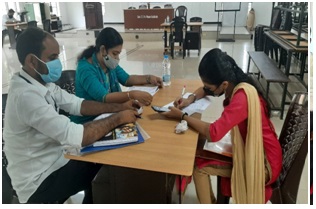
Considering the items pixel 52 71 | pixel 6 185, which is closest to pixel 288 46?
pixel 52 71

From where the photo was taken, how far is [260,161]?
123 centimetres

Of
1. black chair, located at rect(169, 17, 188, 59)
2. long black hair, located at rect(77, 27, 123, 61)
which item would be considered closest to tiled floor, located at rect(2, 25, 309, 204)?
black chair, located at rect(169, 17, 188, 59)

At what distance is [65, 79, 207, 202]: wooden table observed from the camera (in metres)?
1.01

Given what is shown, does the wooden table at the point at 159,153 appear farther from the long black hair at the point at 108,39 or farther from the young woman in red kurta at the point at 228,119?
the long black hair at the point at 108,39

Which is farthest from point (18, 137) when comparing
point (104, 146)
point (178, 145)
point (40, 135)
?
point (178, 145)

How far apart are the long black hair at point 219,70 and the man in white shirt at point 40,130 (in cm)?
43

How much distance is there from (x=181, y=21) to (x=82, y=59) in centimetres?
481

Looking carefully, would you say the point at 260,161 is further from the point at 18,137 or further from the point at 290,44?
the point at 290,44

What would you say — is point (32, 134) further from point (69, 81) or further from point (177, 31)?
point (177, 31)

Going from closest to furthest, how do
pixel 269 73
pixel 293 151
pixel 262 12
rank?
pixel 293 151, pixel 269 73, pixel 262 12

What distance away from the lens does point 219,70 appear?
1246mm

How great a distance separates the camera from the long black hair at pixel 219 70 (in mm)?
1245

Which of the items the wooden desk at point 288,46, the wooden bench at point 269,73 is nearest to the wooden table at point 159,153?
the wooden bench at point 269,73

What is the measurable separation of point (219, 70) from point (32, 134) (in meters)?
0.90
